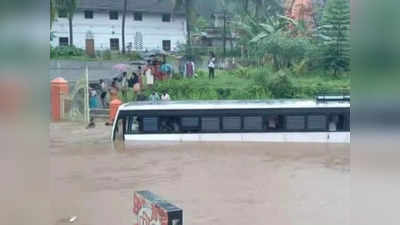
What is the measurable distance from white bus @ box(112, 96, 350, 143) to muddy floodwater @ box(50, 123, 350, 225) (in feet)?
0.77

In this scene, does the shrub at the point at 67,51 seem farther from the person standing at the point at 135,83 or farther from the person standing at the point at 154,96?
the person standing at the point at 154,96

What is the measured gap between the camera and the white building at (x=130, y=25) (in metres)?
17.6

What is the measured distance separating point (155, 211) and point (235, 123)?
26.8 feet

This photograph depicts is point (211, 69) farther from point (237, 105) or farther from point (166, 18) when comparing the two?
point (237, 105)

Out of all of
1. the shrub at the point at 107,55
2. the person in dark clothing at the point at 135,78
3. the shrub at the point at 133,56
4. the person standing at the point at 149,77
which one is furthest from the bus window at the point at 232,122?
the shrub at the point at 107,55

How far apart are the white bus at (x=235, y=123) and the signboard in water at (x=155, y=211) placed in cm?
774

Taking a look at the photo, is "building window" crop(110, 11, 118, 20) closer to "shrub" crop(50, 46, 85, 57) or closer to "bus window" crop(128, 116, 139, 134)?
"shrub" crop(50, 46, 85, 57)

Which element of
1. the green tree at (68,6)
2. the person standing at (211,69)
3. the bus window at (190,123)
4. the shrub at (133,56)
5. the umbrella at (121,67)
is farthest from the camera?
the shrub at (133,56)

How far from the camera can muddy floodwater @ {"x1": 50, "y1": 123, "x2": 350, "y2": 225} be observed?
6.09 meters

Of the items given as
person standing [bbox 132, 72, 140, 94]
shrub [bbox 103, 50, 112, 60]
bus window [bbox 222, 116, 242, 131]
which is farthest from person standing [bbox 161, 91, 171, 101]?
bus window [bbox 222, 116, 242, 131]

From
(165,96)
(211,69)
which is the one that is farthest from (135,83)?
(211,69)

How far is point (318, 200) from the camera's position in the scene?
22.3 feet

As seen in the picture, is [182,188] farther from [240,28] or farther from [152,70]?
[240,28]
